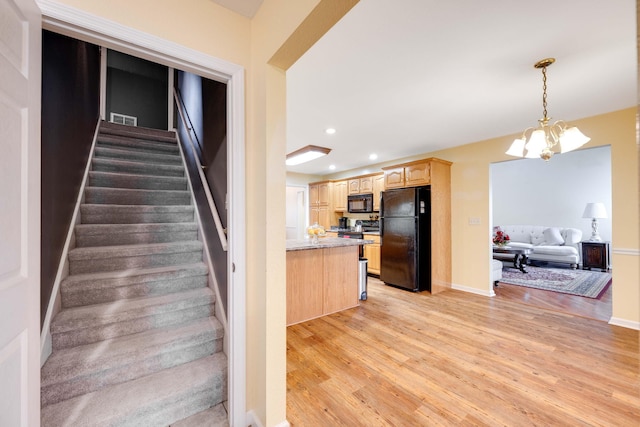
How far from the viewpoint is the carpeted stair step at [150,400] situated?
1.40 meters

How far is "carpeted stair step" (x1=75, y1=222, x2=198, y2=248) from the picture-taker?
237 cm

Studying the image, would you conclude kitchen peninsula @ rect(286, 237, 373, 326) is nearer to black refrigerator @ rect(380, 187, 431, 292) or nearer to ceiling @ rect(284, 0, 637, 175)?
black refrigerator @ rect(380, 187, 431, 292)

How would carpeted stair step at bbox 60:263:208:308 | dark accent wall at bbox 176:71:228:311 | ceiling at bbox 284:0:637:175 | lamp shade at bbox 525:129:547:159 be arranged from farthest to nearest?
1. lamp shade at bbox 525:129:547:159
2. dark accent wall at bbox 176:71:228:311
3. carpeted stair step at bbox 60:263:208:308
4. ceiling at bbox 284:0:637:175

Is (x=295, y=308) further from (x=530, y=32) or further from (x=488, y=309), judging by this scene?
(x=530, y=32)

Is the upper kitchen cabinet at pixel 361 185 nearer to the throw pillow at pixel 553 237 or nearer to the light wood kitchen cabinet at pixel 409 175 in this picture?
the light wood kitchen cabinet at pixel 409 175

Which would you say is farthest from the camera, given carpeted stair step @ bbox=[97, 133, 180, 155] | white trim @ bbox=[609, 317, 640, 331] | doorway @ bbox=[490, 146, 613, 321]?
doorway @ bbox=[490, 146, 613, 321]

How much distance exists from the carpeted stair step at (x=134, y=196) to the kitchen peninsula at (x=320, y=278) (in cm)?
147

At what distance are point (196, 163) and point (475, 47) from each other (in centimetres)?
284

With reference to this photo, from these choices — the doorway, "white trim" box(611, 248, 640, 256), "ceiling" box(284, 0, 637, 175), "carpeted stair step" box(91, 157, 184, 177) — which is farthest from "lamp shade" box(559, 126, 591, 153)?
"carpeted stair step" box(91, 157, 184, 177)

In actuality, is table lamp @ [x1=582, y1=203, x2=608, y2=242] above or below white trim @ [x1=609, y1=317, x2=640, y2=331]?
above

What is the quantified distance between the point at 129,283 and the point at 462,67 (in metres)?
3.24

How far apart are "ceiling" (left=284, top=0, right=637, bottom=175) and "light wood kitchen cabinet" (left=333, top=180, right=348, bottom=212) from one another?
2701 millimetres

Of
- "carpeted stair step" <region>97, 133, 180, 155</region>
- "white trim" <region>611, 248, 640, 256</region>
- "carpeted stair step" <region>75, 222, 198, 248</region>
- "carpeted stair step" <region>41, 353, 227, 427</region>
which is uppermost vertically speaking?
"carpeted stair step" <region>97, 133, 180, 155</region>

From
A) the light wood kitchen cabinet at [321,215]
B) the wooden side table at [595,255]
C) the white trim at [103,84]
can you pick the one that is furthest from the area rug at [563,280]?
the white trim at [103,84]
